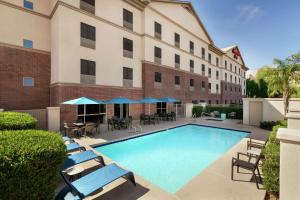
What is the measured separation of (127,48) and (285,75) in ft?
48.7

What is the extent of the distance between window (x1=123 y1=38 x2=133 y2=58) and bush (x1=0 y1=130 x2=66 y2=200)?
15.7 m

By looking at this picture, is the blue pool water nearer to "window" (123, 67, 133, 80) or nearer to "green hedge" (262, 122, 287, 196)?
"green hedge" (262, 122, 287, 196)

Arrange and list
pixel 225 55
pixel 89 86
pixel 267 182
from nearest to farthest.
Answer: pixel 267 182 < pixel 89 86 < pixel 225 55

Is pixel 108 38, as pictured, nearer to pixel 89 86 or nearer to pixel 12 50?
pixel 89 86

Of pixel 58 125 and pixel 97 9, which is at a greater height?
pixel 97 9

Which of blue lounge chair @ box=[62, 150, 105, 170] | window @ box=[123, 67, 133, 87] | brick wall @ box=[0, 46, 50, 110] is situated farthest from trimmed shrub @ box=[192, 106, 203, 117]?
blue lounge chair @ box=[62, 150, 105, 170]

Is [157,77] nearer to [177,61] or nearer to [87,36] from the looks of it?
[177,61]

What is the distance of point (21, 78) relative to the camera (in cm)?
1353

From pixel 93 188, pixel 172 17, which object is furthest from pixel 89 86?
pixel 172 17

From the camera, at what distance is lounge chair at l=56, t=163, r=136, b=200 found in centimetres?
359

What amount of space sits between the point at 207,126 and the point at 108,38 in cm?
1344

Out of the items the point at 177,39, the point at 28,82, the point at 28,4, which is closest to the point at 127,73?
the point at 28,82

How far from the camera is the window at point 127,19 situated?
17.5 meters

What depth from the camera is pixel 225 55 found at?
39125 mm
